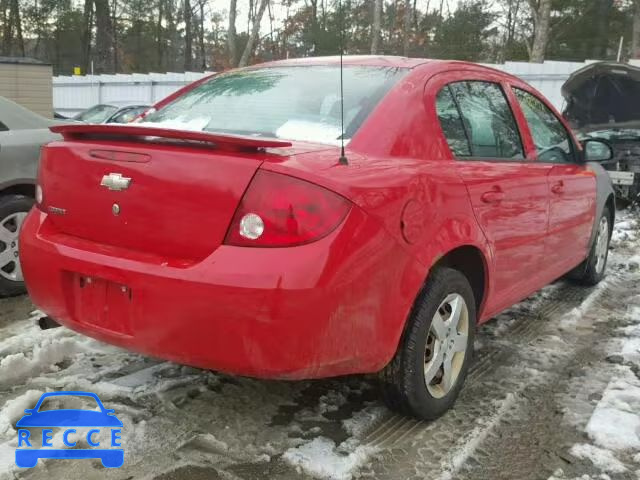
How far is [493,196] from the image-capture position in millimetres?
3125

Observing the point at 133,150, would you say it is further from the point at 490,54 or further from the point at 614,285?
the point at 490,54

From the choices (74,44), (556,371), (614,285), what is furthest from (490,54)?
(556,371)

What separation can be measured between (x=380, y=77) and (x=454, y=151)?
507mm

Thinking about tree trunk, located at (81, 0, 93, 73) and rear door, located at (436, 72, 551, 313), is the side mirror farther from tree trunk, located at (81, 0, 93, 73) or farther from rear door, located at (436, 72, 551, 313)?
tree trunk, located at (81, 0, 93, 73)

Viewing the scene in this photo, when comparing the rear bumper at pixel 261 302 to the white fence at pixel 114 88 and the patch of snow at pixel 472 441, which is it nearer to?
the patch of snow at pixel 472 441

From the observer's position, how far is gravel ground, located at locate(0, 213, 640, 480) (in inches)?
98.5

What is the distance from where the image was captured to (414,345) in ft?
8.78

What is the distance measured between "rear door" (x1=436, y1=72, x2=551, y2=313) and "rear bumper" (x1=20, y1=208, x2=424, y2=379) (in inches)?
30.5

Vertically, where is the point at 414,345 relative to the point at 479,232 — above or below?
below

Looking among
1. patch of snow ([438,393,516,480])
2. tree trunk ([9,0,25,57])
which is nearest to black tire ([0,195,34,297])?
patch of snow ([438,393,516,480])

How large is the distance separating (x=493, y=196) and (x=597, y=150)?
228 cm

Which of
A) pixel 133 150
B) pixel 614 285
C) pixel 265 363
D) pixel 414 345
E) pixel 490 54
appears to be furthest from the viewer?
pixel 490 54

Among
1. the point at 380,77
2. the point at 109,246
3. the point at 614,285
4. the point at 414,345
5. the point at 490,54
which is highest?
the point at 490,54

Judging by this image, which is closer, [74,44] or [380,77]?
[380,77]
